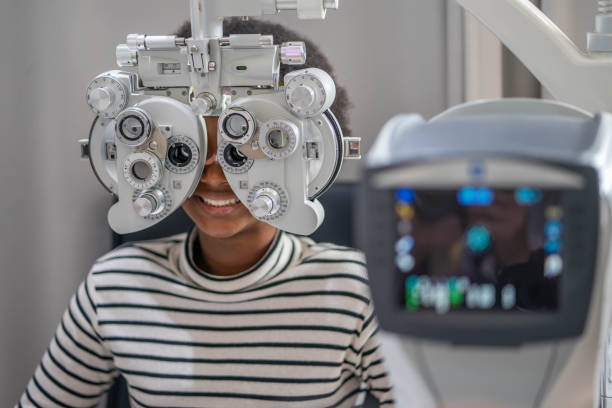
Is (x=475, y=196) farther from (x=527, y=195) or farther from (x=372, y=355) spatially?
(x=372, y=355)

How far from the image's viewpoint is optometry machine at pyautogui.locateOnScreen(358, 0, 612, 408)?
1.32 feet

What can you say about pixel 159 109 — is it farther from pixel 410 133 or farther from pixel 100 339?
pixel 100 339

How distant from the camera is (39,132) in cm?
170

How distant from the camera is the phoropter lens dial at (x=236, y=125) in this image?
0.67 m

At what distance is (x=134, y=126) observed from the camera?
2.28 feet

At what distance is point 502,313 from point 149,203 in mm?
386

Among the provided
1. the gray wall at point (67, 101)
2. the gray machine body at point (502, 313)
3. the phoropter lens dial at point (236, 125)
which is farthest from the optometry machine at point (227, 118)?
the gray wall at point (67, 101)

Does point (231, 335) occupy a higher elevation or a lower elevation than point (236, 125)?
lower

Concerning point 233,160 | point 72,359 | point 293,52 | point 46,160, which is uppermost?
point 293,52

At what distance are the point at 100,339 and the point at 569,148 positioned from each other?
36.4 inches

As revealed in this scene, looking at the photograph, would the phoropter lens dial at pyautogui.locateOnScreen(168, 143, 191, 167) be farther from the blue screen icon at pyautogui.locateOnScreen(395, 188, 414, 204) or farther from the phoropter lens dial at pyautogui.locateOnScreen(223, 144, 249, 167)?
the blue screen icon at pyautogui.locateOnScreen(395, 188, 414, 204)

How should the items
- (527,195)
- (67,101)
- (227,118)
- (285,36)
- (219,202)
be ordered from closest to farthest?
1. (527,195)
2. (227,118)
3. (219,202)
4. (285,36)
5. (67,101)

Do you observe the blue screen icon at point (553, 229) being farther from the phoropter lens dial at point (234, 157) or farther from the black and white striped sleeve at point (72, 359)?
the black and white striped sleeve at point (72, 359)

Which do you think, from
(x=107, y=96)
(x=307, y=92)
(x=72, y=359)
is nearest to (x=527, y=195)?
(x=307, y=92)
